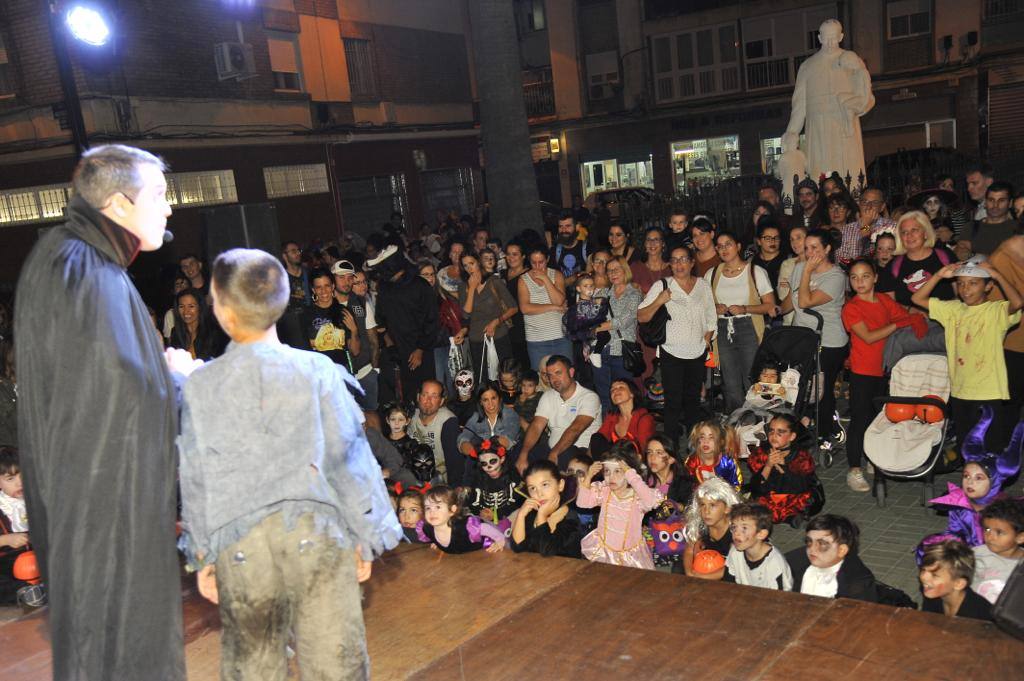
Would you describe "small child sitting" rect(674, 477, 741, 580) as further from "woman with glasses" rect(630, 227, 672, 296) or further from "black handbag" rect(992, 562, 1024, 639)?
"woman with glasses" rect(630, 227, 672, 296)

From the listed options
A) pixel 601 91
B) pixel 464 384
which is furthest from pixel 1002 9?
pixel 464 384

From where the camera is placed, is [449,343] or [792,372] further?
[449,343]

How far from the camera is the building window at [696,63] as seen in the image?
99.5 ft

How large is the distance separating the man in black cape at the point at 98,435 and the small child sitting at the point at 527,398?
4.98m

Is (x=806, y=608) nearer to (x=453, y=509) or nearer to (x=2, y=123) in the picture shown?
(x=453, y=509)

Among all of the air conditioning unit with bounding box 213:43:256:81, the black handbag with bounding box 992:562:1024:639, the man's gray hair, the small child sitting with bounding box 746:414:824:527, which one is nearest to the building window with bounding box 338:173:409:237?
the air conditioning unit with bounding box 213:43:256:81

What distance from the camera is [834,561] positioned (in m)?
4.54

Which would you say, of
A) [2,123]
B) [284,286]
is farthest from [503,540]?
[2,123]

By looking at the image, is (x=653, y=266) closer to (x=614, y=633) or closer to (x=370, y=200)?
(x=614, y=633)

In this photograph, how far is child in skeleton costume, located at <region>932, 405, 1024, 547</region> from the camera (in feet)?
16.1

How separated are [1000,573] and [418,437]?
4497 mm

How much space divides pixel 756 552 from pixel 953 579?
3.18ft

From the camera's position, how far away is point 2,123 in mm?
16766

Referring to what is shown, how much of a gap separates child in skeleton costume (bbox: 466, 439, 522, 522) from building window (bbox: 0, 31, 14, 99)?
14659 millimetres
